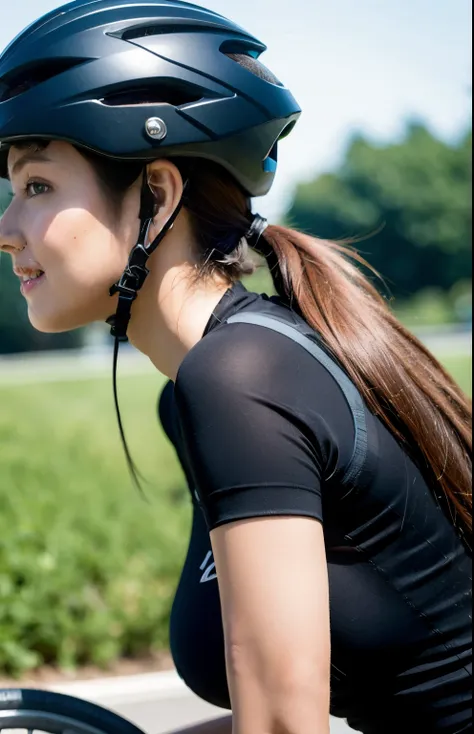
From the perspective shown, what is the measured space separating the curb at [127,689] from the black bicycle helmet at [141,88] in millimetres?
2588

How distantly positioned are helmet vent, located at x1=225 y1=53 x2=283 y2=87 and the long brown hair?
25 centimetres

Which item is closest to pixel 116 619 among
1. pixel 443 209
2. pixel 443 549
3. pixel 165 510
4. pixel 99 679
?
pixel 99 679

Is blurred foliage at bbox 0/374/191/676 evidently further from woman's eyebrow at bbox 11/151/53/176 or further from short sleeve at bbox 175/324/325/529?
short sleeve at bbox 175/324/325/529

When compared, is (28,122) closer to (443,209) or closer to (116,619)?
(116,619)

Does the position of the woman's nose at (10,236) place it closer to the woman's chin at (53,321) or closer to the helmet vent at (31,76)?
the woman's chin at (53,321)

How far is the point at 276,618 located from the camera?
4.56 ft

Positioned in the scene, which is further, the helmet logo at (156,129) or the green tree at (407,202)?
the green tree at (407,202)

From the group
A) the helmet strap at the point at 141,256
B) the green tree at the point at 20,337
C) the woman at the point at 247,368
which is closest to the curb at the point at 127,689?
the woman at the point at 247,368

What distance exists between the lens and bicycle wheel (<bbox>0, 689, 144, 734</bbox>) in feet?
6.28

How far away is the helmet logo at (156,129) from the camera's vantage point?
5.92 feet

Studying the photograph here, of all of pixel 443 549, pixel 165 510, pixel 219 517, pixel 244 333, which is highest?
pixel 244 333

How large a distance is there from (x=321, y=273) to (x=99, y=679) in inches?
111

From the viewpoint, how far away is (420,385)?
5.90ft

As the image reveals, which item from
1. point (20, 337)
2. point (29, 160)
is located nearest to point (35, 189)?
point (29, 160)
